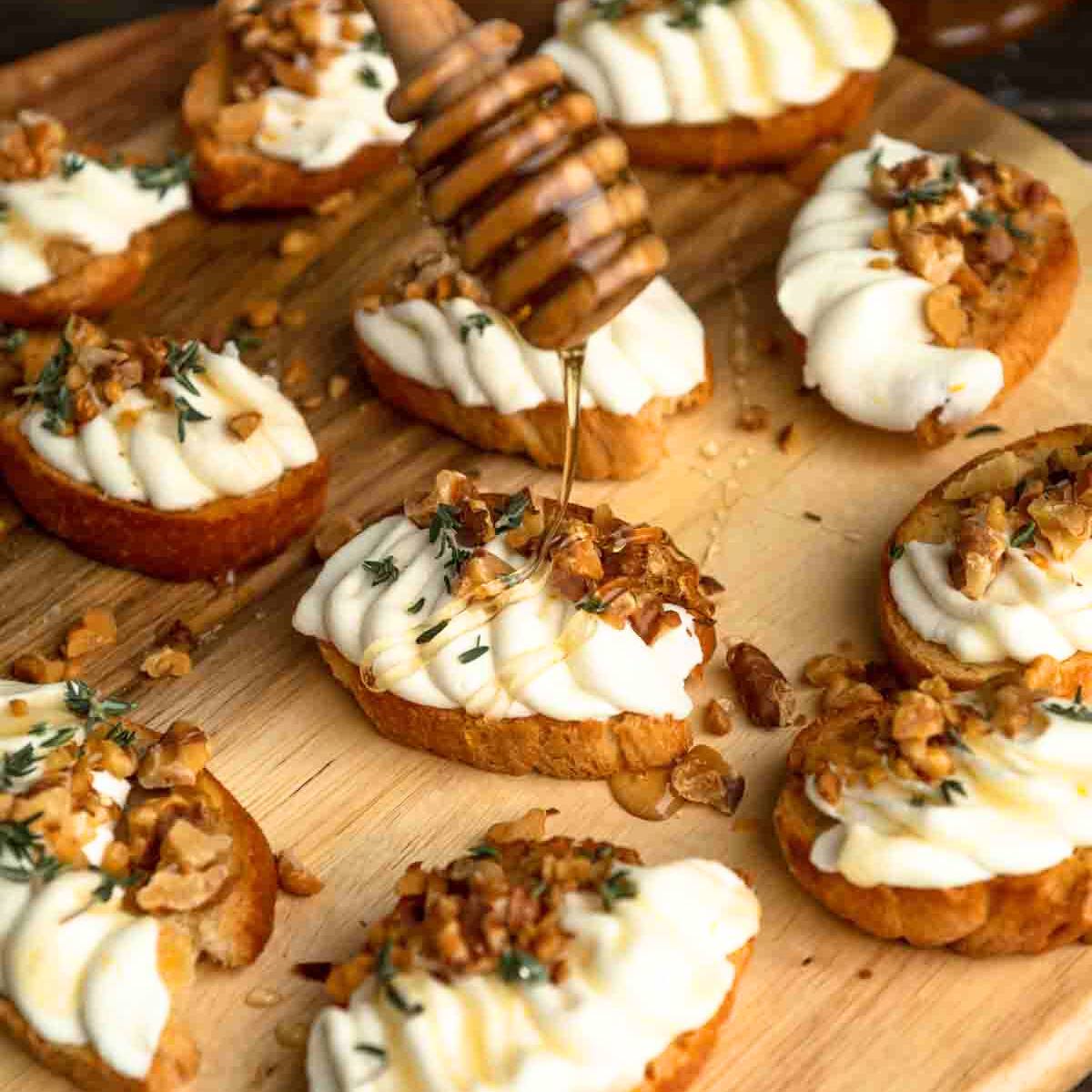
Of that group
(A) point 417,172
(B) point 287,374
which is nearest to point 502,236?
(A) point 417,172

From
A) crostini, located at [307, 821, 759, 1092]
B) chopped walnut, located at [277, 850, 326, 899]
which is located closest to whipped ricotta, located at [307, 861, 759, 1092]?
crostini, located at [307, 821, 759, 1092]

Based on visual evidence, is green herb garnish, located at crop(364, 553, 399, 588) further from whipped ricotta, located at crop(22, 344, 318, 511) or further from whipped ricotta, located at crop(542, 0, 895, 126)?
whipped ricotta, located at crop(542, 0, 895, 126)

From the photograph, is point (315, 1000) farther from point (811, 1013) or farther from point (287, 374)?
point (287, 374)

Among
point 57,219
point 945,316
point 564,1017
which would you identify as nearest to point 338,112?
point 57,219

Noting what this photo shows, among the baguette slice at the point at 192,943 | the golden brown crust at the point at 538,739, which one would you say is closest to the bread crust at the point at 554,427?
the golden brown crust at the point at 538,739

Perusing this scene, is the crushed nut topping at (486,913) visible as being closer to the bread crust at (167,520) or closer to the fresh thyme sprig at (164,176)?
the bread crust at (167,520)

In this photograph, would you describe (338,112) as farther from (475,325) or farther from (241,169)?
(475,325)

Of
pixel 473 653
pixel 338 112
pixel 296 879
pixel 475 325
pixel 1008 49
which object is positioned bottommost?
pixel 1008 49

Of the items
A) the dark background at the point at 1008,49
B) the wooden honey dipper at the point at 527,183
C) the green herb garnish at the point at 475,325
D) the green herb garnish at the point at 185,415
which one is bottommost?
the dark background at the point at 1008,49
